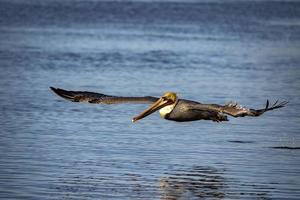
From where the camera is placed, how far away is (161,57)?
105 feet

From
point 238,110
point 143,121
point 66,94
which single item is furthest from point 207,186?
point 143,121

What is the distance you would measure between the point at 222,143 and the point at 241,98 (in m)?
5.96

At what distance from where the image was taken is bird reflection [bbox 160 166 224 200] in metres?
12.0

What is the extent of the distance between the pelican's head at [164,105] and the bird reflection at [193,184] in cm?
110

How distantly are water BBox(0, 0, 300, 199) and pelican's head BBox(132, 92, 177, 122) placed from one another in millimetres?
621

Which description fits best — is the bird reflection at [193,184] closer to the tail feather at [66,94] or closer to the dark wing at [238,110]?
the dark wing at [238,110]

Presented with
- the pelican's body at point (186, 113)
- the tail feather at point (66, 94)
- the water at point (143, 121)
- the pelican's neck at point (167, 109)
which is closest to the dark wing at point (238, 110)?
the pelican's body at point (186, 113)

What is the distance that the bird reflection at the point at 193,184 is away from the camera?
39.4ft

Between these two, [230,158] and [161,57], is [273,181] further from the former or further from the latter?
[161,57]

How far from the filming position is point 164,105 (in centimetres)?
1441

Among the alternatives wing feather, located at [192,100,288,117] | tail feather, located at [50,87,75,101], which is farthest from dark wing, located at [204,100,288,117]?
tail feather, located at [50,87,75,101]

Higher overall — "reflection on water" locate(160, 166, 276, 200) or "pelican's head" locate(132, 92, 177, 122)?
"pelican's head" locate(132, 92, 177, 122)

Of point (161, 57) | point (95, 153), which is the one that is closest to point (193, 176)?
point (95, 153)

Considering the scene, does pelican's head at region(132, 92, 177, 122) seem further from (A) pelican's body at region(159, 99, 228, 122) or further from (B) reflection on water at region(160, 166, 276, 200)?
(B) reflection on water at region(160, 166, 276, 200)
